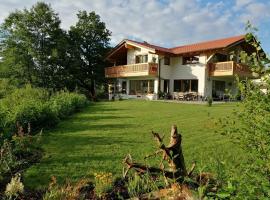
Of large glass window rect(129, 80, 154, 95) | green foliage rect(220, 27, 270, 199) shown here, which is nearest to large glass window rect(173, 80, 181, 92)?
large glass window rect(129, 80, 154, 95)

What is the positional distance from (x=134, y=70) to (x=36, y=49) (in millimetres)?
12173

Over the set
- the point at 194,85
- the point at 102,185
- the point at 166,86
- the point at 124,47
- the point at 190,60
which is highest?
the point at 124,47

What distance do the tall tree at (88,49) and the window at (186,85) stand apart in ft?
38.9

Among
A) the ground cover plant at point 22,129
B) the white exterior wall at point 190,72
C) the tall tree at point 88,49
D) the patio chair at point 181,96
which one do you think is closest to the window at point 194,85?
the white exterior wall at point 190,72

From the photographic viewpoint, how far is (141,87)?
109 ft

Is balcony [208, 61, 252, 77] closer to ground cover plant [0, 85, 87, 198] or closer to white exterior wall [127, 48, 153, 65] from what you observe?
white exterior wall [127, 48, 153, 65]

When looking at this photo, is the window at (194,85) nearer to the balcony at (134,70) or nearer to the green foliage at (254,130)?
the balcony at (134,70)

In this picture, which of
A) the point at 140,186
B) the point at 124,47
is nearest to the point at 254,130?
the point at 140,186

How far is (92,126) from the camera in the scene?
11508 millimetres

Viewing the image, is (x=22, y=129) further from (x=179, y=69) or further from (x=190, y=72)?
(x=179, y=69)

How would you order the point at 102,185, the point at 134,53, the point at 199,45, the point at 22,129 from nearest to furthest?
the point at 102,185, the point at 22,129, the point at 199,45, the point at 134,53

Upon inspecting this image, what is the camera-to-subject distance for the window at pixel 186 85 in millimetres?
29359

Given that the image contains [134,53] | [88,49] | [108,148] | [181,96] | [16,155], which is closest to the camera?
[16,155]

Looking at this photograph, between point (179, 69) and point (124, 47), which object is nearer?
point (179, 69)
